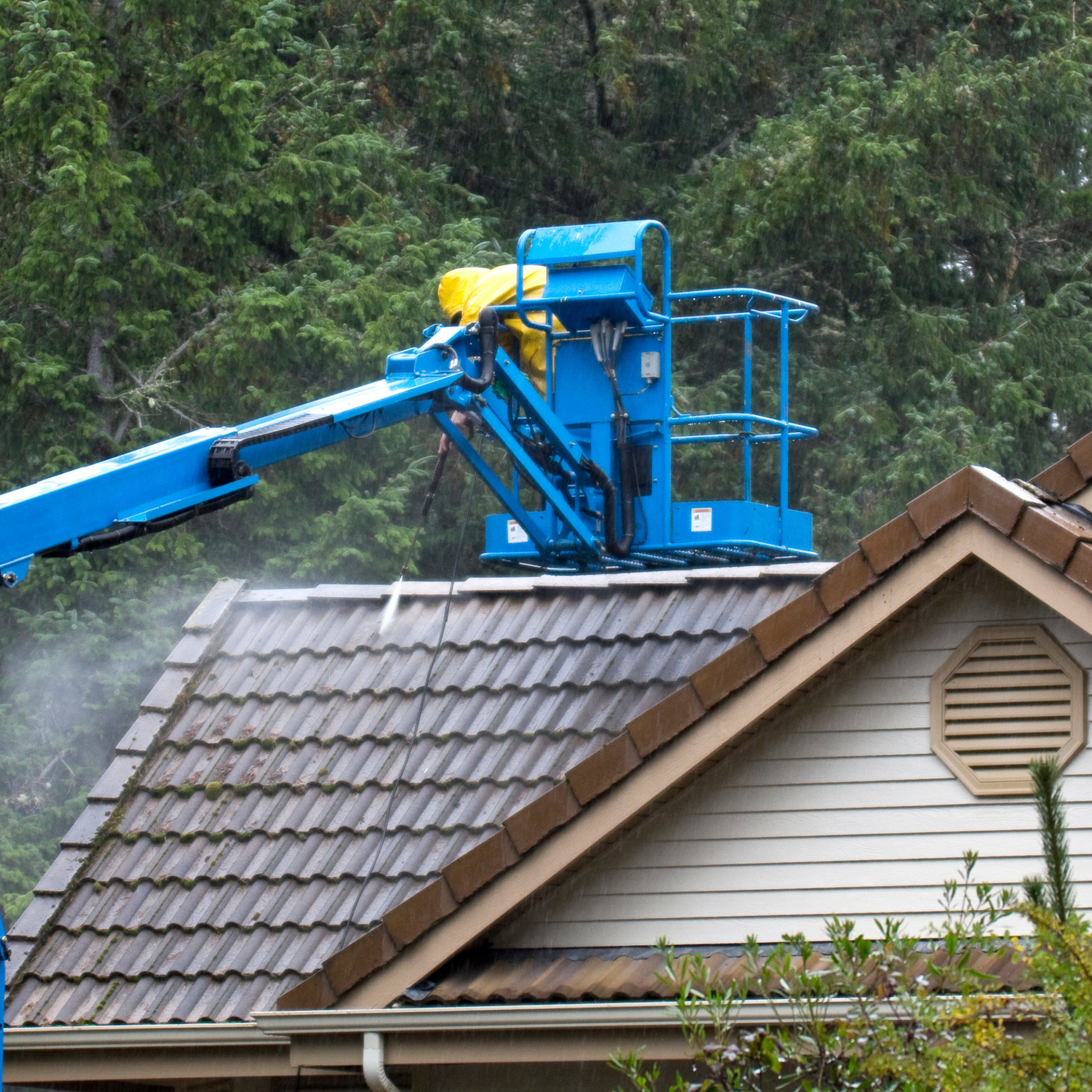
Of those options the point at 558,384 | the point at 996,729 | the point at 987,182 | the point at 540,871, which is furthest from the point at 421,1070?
the point at 987,182

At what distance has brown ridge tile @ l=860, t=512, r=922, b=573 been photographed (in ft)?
22.7

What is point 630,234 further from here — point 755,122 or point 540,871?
point 755,122

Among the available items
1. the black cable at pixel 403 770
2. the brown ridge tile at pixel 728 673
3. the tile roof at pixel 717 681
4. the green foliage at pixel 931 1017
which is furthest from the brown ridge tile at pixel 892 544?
the black cable at pixel 403 770

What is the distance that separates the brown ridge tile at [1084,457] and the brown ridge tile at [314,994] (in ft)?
11.8

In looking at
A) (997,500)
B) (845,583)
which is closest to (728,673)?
(845,583)

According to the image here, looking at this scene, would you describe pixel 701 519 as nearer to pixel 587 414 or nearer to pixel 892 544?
pixel 587 414

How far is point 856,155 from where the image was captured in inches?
898

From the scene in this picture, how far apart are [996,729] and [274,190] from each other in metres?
17.3

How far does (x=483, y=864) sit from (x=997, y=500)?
94.0 inches

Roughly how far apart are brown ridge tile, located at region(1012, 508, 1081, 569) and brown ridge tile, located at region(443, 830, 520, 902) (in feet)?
7.35

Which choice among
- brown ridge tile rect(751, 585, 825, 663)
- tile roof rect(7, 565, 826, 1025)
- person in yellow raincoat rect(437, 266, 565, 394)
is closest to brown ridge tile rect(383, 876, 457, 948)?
tile roof rect(7, 565, 826, 1025)

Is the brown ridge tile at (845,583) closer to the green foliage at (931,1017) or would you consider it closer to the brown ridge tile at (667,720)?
the brown ridge tile at (667,720)

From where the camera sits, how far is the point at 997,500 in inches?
269

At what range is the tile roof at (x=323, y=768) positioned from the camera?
8.70m
